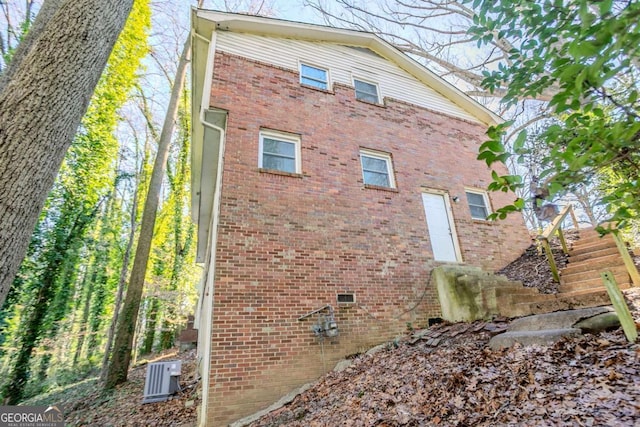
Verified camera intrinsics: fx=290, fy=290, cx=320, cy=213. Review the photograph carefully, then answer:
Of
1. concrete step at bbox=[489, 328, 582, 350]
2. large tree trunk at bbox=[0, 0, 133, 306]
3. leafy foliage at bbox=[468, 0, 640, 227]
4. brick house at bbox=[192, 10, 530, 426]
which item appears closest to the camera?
leafy foliage at bbox=[468, 0, 640, 227]

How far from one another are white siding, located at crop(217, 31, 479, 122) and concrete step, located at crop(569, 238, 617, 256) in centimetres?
514

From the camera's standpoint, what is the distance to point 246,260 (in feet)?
16.8

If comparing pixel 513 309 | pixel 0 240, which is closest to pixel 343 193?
pixel 513 309

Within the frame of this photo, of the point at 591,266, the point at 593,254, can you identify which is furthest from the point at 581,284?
the point at 593,254

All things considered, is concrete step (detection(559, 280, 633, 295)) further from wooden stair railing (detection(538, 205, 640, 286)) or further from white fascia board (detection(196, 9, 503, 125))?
white fascia board (detection(196, 9, 503, 125))

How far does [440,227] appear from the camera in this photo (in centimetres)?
752

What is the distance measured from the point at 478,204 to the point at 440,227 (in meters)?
1.87

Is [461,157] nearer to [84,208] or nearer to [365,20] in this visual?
[365,20]

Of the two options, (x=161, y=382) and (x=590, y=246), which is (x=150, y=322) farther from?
(x=590, y=246)

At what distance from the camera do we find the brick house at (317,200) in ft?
16.0

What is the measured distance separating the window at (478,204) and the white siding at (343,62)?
2916 millimetres

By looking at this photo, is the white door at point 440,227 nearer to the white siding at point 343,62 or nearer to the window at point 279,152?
the white siding at point 343,62

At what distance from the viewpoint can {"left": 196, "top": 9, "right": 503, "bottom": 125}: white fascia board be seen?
682cm

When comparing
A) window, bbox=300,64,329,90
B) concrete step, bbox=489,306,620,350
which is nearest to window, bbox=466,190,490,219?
concrete step, bbox=489,306,620,350
